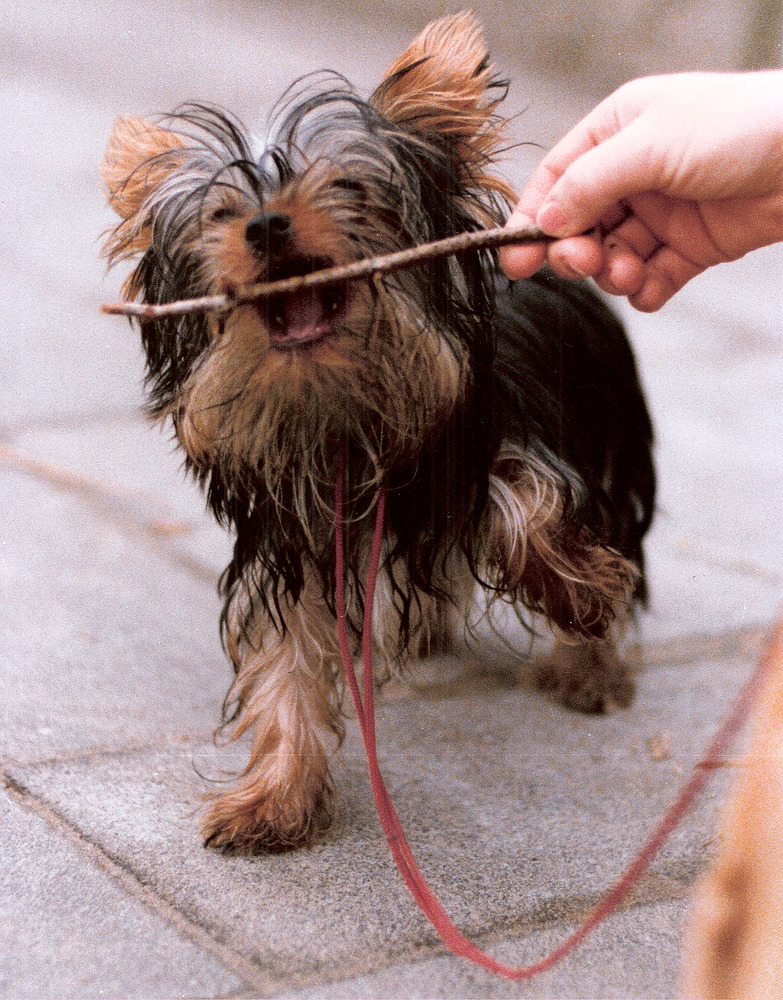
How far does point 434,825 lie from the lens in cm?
296

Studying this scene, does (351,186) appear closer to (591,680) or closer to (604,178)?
(604,178)

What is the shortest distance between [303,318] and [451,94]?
22.6 inches

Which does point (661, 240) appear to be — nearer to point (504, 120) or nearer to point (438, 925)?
point (504, 120)

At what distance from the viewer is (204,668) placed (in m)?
3.79

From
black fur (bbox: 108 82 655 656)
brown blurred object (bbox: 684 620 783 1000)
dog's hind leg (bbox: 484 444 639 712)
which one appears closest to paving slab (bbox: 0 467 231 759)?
black fur (bbox: 108 82 655 656)

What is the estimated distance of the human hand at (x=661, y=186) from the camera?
212 cm

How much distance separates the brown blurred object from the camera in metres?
1.33

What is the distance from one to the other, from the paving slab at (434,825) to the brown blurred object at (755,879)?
1.11 meters

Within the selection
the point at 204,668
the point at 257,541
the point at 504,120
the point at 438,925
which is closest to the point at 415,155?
the point at 504,120

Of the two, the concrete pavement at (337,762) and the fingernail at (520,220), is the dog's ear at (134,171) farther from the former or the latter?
the fingernail at (520,220)

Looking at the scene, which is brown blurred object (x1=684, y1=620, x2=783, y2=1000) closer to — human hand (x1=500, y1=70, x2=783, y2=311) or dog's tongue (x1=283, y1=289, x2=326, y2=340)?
human hand (x1=500, y1=70, x2=783, y2=311)

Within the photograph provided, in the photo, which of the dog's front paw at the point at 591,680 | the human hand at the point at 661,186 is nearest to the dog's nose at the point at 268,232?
the human hand at the point at 661,186

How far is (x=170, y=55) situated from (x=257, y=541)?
42.7ft

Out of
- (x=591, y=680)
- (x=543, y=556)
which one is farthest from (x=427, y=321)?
(x=591, y=680)
